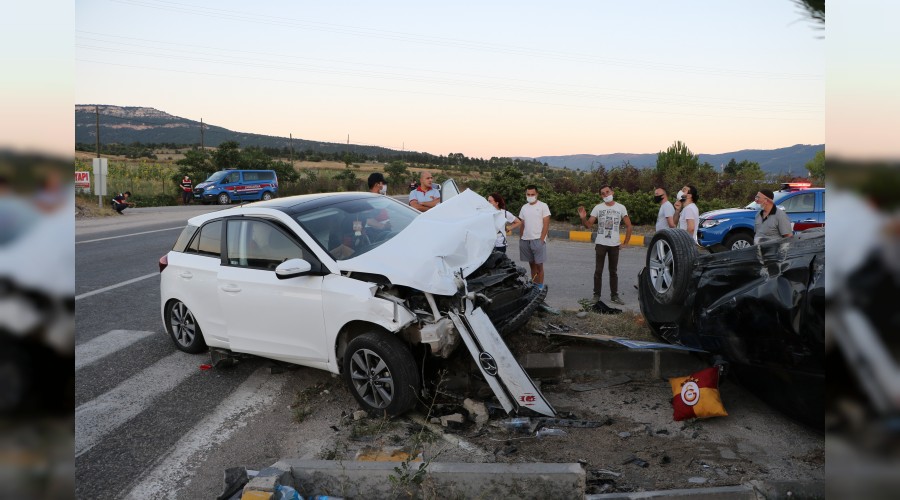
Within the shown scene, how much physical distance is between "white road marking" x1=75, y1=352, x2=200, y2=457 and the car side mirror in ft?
5.57

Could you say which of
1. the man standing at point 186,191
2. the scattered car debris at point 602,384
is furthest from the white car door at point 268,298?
the man standing at point 186,191

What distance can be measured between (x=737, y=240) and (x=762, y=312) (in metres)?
11.2

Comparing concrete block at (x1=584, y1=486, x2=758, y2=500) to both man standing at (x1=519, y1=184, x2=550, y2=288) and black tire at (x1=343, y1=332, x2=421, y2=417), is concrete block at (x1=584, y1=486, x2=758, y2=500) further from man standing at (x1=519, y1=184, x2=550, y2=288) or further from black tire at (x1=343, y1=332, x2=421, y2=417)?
man standing at (x1=519, y1=184, x2=550, y2=288)

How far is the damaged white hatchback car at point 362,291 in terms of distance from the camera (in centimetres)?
507

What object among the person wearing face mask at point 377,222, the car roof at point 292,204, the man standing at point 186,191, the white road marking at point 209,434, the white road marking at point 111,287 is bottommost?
the white road marking at point 209,434

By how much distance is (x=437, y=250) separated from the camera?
5.55 metres

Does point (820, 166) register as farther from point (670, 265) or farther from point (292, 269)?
point (670, 265)

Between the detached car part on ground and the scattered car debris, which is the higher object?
the detached car part on ground

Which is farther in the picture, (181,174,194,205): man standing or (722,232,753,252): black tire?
(181,174,194,205): man standing

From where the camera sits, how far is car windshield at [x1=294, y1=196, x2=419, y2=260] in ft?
19.1

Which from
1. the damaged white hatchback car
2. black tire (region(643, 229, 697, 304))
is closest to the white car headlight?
black tire (region(643, 229, 697, 304))

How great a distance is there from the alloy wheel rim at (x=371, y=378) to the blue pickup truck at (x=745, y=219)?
38.3 feet

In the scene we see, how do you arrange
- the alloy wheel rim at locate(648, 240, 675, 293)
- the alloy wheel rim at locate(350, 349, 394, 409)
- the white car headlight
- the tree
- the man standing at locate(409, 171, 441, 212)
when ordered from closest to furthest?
the tree
the alloy wheel rim at locate(350, 349, 394, 409)
the alloy wheel rim at locate(648, 240, 675, 293)
the man standing at locate(409, 171, 441, 212)
the white car headlight

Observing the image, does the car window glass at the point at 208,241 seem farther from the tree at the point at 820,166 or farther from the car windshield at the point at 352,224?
the tree at the point at 820,166
